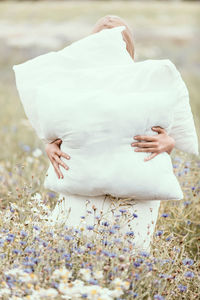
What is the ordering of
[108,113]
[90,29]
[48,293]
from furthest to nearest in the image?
[90,29]
[108,113]
[48,293]

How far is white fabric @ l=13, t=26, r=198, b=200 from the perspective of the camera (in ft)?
6.92

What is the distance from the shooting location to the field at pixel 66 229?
1.83 m

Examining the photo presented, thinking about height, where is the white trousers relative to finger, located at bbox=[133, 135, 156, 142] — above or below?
below

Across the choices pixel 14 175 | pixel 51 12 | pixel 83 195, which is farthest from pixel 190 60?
pixel 83 195

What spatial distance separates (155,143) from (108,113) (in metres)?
0.24

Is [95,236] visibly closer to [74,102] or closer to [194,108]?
[74,102]

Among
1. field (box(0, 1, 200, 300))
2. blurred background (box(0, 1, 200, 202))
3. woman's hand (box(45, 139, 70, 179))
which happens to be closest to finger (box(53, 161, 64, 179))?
woman's hand (box(45, 139, 70, 179))

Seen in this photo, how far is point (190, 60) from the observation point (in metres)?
13.5

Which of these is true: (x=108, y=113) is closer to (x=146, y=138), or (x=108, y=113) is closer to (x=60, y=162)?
(x=146, y=138)

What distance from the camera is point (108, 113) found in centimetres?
209

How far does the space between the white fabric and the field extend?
0.74ft

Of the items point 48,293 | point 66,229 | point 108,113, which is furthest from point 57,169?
point 48,293

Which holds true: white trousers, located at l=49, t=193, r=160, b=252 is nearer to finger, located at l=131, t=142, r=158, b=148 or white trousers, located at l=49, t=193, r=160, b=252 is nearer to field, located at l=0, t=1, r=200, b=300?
field, located at l=0, t=1, r=200, b=300

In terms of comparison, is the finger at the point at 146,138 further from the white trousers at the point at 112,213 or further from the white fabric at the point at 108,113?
the white trousers at the point at 112,213
